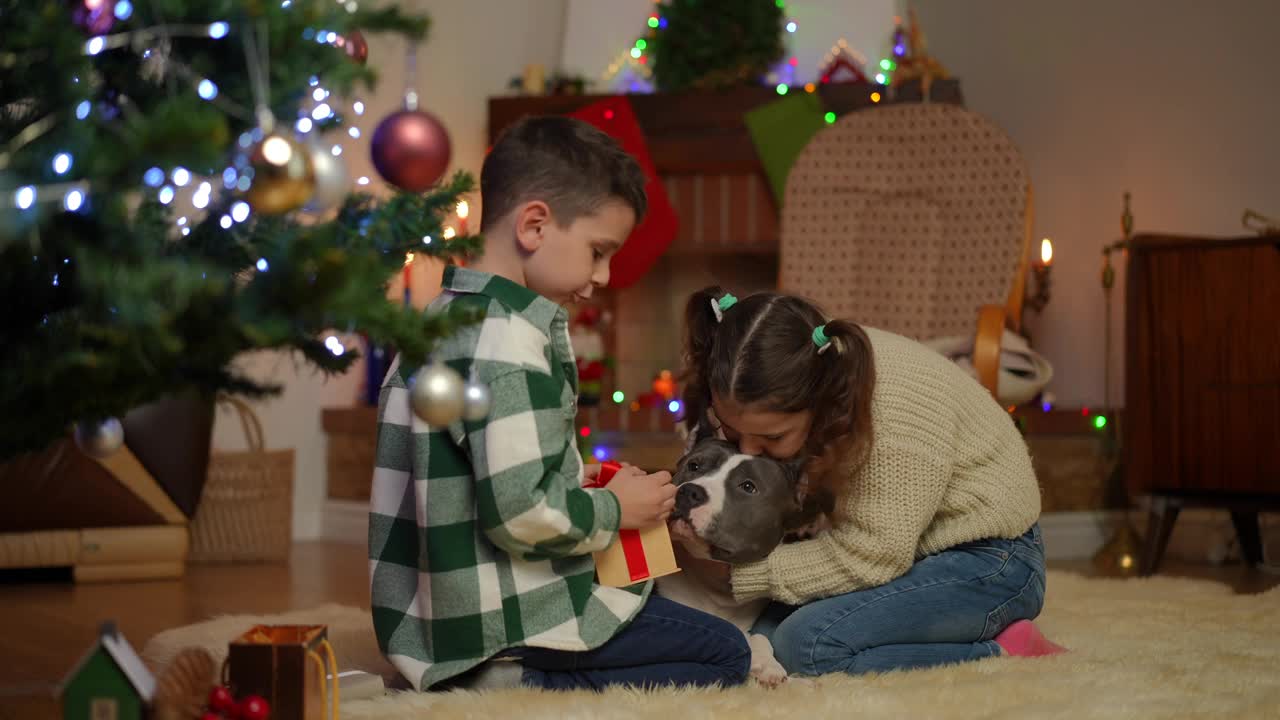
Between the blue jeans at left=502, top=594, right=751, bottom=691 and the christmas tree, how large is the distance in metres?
0.56

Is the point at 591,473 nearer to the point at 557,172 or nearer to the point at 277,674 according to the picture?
the point at 557,172

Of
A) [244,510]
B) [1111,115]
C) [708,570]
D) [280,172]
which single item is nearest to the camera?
[280,172]

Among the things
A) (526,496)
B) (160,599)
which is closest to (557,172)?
(526,496)

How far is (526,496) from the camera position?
130cm

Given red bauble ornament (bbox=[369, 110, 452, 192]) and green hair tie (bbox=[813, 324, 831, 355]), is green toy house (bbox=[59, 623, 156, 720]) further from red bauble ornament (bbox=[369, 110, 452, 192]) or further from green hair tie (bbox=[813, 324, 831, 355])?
green hair tie (bbox=[813, 324, 831, 355])

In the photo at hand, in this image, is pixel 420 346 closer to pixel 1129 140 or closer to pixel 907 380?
pixel 907 380

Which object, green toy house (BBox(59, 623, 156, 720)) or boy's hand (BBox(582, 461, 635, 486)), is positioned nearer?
green toy house (BBox(59, 623, 156, 720))

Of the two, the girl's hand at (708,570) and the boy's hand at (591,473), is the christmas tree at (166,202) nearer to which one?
the boy's hand at (591,473)

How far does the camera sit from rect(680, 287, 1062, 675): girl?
1634mm

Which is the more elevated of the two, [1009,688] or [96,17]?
[96,17]

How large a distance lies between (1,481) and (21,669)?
117 centimetres

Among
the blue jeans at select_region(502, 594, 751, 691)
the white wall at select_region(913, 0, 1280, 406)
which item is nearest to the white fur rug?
the blue jeans at select_region(502, 594, 751, 691)

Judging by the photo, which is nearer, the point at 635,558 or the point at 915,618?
the point at 635,558

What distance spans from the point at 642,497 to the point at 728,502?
6.6 inches
